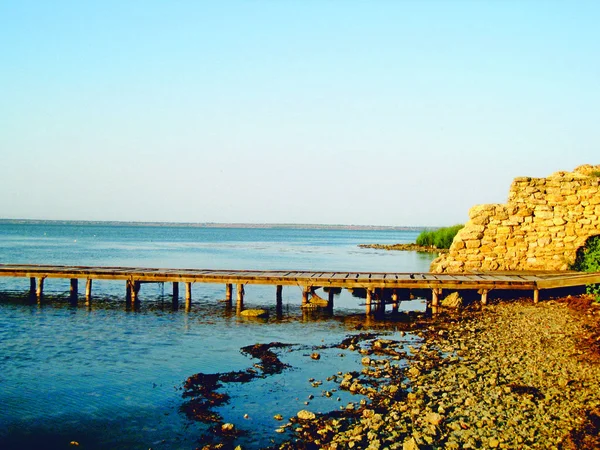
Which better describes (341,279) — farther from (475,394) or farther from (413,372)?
(475,394)

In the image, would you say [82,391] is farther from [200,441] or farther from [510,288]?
[510,288]

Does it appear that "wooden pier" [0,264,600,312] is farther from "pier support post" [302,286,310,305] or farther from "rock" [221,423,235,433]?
"rock" [221,423,235,433]

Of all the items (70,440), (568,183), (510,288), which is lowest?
(70,440)

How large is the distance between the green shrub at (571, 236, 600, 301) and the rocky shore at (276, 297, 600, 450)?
495 centimetres

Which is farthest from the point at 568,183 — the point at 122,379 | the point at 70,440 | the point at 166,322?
the point at 70,440

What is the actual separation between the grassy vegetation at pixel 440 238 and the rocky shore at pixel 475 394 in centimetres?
3084

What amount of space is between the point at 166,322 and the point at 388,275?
8132mm

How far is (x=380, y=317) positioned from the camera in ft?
62.0

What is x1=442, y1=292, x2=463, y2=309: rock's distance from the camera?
62.5 feet

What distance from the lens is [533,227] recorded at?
67.5 feet

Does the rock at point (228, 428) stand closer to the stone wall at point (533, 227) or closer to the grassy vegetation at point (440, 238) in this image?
the stone wall at point (533, 227)

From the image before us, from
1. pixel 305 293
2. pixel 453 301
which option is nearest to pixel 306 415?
pixel 453 301

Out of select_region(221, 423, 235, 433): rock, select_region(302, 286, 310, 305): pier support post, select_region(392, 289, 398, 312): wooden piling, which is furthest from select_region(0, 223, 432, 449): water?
select_region(392, 289, 398, 312): wooden piling

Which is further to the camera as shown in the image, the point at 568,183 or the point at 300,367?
the point at 568,183
